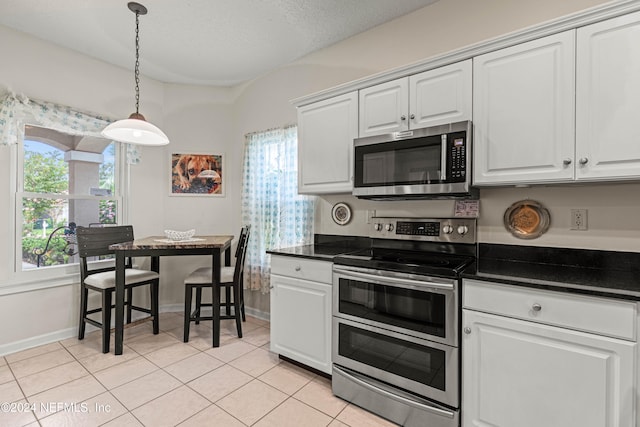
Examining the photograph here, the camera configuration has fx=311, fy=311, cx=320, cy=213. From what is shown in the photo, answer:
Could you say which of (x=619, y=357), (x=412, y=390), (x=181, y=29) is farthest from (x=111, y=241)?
(x=619, y=357)

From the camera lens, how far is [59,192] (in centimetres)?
297

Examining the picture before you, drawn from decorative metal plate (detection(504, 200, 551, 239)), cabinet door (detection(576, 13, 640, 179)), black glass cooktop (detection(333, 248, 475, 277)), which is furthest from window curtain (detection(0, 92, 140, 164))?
cabinet door (detection(576, 13, 640, 179))

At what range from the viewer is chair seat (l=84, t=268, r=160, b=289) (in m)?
2.68

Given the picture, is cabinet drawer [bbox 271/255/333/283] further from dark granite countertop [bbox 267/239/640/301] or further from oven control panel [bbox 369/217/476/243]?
oven control panel [bbox 369/217/476/243]

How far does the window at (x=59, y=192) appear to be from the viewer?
109 inches

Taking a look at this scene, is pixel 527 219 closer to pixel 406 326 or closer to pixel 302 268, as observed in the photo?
pixel 406 326

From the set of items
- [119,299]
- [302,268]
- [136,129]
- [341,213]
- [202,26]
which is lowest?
[119,299]

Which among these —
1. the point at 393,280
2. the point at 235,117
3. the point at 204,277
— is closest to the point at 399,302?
the point at 393,280

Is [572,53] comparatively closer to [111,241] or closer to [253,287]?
[253,287]

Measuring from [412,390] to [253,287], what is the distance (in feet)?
7.00

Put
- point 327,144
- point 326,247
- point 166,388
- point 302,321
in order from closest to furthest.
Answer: point 166,388
point 302,321
point 327,144
point 326,247

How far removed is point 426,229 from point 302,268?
938 millimetres

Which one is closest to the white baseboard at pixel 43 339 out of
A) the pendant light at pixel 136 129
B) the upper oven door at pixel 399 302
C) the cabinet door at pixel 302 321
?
the cabinet door at pixel 302 321

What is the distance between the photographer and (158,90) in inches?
144
